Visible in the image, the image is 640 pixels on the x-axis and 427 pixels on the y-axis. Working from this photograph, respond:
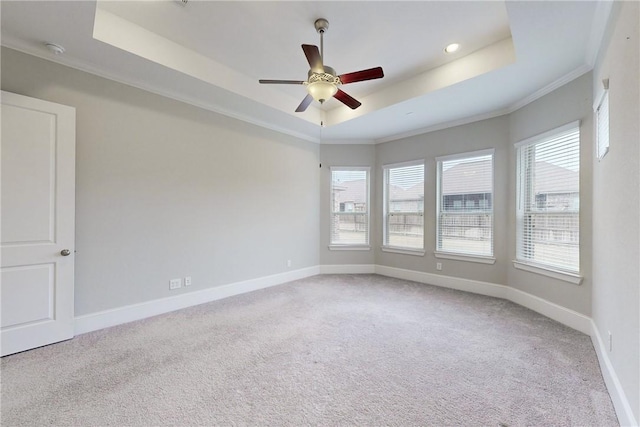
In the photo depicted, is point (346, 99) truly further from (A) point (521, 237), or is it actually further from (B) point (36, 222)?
(B) point (36, 222)

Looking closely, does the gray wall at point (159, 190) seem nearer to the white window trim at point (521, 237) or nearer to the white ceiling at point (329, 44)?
the white ceiling at point (329, 44)

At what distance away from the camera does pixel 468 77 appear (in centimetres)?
314

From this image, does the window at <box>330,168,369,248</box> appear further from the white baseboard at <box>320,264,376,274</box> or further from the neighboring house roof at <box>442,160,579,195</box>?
the neighboring house roof at <box>442,160,579,195</box>

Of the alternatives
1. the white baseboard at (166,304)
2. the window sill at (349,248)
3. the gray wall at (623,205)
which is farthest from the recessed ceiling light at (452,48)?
the white baseboard at (166,304)

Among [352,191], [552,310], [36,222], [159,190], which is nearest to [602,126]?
[552,310]

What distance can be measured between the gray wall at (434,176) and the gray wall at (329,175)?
6.6 inches

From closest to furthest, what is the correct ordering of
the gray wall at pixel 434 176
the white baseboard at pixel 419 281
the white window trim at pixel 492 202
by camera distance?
the white baseboard at pixel 419 281
the gray wall at pixel 434 176
the white window trim at pixel 492 202

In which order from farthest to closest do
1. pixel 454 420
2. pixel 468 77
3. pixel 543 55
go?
pixel 468 77
pixel 543 55
pixel 454 420

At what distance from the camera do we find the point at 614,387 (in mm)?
1797

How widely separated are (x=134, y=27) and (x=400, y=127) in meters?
4.03

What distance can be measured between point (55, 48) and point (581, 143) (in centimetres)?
550

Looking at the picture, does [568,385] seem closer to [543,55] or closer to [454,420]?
[454,420]

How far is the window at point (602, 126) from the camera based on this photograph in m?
2.14

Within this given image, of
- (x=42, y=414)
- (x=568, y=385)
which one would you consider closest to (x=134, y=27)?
(x=42, y=414)
